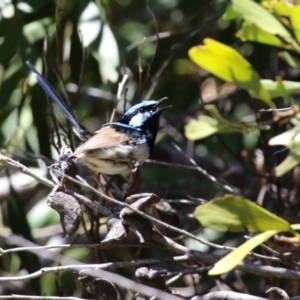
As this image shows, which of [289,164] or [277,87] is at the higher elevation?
[277,87]

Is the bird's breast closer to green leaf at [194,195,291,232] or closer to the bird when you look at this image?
the bird

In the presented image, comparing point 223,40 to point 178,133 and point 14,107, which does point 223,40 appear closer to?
point 178,133

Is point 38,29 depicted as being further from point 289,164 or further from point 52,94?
point 289,164

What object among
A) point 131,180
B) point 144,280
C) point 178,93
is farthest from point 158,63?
point 144,280

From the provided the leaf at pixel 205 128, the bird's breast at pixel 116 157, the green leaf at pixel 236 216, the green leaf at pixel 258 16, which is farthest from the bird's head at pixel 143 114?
the green leaf at pixel 236 216

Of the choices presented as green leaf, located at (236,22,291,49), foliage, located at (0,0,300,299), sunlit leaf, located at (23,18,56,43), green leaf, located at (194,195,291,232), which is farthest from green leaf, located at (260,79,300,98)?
sunlit leaf, located at (23,18,56,43)

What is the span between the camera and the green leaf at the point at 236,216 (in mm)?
1831

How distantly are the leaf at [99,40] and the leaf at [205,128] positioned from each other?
1.14m

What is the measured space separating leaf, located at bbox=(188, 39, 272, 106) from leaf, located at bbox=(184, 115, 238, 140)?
0.82 feet

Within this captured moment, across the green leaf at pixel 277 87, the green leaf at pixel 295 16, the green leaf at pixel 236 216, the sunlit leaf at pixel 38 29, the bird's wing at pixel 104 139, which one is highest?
the green leaf at pixel 295 16

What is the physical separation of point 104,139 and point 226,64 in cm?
164

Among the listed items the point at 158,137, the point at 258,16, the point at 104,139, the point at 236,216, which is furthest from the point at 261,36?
the point at 158,137

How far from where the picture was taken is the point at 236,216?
6.09ft

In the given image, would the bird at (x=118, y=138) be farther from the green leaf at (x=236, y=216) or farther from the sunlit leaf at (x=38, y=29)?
the green leaf at (x=236, y=216)
